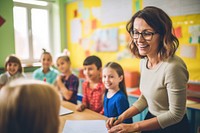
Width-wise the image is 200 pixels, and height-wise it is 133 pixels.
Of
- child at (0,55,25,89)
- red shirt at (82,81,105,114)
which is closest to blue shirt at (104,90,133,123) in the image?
red shirt at (82,81,105,114)

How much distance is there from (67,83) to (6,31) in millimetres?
1525

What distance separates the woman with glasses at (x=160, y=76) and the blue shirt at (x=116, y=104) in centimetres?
26

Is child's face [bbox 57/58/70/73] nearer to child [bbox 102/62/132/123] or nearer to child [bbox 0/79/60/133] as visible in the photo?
child [bbox 102/62/132/123]

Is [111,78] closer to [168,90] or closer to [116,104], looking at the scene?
[116,104]

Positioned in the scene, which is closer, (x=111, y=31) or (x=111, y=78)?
(x=111, y=78)

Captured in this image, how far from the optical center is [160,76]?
991 mm

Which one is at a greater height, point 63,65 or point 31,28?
point 31,28

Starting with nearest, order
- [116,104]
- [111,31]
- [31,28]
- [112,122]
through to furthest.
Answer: [112,122]
[116,104]
[111,31]
[31,28]

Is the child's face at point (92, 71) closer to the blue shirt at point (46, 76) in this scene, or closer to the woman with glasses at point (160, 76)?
the woman with glasses at point (160, 76)

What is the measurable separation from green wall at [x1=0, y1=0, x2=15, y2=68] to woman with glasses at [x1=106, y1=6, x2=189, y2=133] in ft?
8.20

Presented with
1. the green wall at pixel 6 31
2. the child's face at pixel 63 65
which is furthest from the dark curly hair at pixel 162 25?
the green wall at pixel 6 31

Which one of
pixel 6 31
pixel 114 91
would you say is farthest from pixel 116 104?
pixel 6 31

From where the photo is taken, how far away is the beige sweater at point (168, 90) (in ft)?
3.01

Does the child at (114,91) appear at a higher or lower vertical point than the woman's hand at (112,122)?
higher
